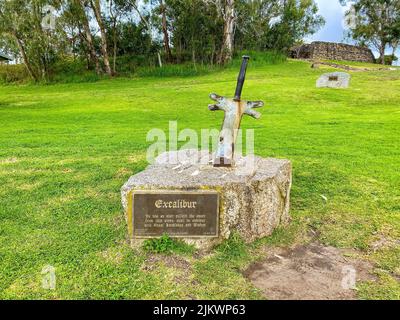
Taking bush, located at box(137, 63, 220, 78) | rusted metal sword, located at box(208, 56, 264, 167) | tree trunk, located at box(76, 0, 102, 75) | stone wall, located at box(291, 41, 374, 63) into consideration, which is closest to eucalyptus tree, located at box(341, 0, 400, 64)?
stone wall, located at box(291, 41, 374, 63)

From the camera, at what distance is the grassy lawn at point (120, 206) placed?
357 centimetres

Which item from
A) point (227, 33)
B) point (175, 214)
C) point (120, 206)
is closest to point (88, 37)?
point (227, 33)

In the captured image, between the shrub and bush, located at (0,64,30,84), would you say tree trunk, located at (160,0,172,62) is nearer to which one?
bush, located at (0,64,30,84)

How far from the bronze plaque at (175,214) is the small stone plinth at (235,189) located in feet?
0.20

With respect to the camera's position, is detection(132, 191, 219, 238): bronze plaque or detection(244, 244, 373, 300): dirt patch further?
detection(132, 191, 219, 238): bronze plaque

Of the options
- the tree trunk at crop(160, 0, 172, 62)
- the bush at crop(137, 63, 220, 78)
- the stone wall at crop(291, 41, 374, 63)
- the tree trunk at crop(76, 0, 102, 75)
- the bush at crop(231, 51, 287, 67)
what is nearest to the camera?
the tree trunk at crop(76, 0, 102, 75)

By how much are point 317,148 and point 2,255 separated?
6.22 meters

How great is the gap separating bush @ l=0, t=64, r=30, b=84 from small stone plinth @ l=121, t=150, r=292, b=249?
27888mm

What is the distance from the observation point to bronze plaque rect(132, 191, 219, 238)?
400cm

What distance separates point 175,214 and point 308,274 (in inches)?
59.3

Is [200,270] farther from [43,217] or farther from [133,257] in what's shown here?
[43,217]

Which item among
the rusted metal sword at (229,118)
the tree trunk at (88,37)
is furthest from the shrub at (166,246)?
the tree trunk at (88,37)

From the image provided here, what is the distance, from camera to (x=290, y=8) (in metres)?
33.6
